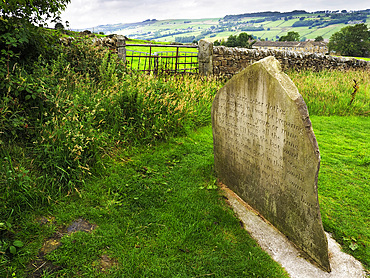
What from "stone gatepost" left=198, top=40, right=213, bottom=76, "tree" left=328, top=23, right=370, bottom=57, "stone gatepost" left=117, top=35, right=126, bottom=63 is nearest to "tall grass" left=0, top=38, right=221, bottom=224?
"stone gatepost" left=117, top=35, right=126, bottom=63

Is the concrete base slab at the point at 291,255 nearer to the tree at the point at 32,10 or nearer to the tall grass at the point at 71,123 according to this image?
the tall grass at the point at 71,123

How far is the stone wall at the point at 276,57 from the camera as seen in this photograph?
1191cm

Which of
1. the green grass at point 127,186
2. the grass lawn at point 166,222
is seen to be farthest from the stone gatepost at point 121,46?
the grass lawn at point 166,222

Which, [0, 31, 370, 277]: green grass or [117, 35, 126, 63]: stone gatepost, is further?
[117, 35, 126, 63]: stone gatepost

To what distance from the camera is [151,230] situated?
3303mm

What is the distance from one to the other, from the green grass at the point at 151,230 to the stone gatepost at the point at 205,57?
7.48m

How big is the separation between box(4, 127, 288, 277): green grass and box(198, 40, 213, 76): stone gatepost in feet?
24.6

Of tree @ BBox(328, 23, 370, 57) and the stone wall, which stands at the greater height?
tree @ BBox(328, 23, 370, 57)

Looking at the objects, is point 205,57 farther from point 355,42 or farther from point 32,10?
point 355,42

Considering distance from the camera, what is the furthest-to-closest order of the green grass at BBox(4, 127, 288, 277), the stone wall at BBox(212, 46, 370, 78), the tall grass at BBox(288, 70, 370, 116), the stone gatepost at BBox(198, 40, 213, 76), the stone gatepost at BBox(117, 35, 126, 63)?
the stone wall at BBox(212, 46, 370, 78) → the stone gatepost at BBox(198, 40, 213, 76) → the stone gatepost at BBox(117, 35, 126, 63) → the tall grass at BBox(288, 70, 370, 116) → the green grass at BBox(4, 127, 288, 277)

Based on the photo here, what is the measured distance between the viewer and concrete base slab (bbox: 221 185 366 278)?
2801 mm

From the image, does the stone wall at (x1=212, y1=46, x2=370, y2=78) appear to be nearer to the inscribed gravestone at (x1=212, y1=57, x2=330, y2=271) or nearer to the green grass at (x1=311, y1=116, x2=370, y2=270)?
the green grass at (x1=311, y1=116, x2=370, y2=270)

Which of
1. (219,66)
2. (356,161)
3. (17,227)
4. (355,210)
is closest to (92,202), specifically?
(17,227)

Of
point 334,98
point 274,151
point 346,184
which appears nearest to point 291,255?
point 274,151
